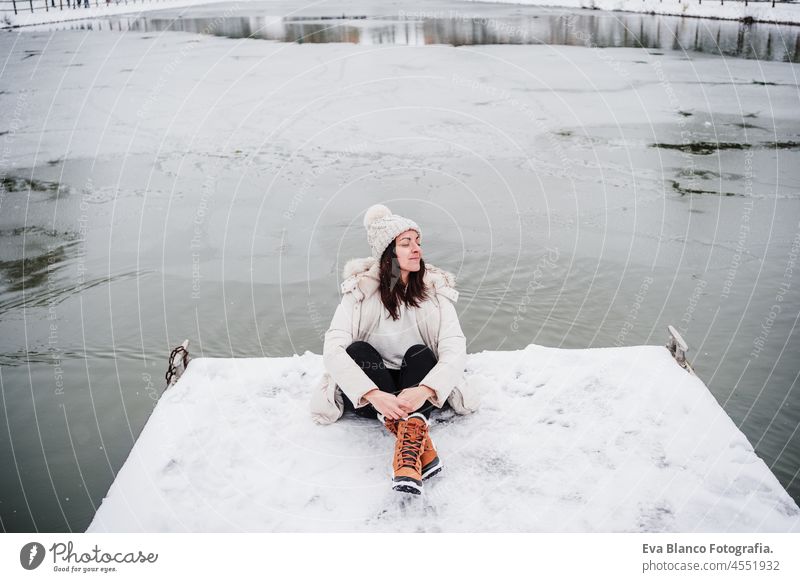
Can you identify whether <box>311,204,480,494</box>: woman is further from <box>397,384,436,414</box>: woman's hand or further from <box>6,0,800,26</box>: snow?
<box>6,0,800,26</box>: snow

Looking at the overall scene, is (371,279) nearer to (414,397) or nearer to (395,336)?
(395,336)

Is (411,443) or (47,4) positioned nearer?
(411,443)

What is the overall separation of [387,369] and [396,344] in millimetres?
200

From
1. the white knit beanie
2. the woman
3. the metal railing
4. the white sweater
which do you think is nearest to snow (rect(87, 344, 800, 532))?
the woman

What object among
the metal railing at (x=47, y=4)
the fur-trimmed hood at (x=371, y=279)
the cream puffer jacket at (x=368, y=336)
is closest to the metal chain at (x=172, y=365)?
the cream puffer jacket at (x=368, y=336)

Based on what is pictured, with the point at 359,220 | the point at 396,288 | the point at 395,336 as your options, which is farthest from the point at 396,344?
the point at 359,220

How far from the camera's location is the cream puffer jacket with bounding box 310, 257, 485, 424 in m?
3.52

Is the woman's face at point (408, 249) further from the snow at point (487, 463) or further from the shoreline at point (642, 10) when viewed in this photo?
the shoreline at point (642, 10)

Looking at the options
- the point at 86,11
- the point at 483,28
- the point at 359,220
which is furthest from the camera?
the point at 86,11

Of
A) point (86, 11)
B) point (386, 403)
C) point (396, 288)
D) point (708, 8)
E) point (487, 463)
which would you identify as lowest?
point (487, 463)

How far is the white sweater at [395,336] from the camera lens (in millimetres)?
3744

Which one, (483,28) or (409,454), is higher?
(483,28)

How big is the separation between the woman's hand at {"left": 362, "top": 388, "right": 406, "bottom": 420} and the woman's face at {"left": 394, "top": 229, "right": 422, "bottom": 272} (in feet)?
2.32

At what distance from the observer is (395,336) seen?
378 cm
